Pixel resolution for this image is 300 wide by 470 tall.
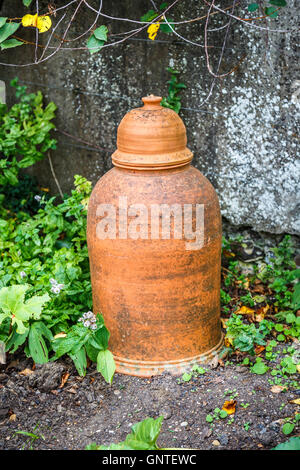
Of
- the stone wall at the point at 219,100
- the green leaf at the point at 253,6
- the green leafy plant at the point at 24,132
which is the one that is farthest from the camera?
the green leafy plant at the point at 24,132

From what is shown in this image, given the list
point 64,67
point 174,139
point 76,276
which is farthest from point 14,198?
point 174,139

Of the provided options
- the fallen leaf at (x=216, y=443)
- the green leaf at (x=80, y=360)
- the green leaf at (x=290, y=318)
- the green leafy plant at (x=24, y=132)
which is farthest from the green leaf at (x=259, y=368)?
the green leafy plant at (x=24, y=132)

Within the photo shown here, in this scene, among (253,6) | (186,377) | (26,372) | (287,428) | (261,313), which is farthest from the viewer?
(261,313)

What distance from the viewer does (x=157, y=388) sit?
2736mm

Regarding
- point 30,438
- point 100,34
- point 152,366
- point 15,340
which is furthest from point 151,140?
point 30,438

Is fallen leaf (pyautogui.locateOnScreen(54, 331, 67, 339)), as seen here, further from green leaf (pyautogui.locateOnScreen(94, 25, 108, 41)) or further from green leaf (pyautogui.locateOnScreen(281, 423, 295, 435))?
green leaf (pyautogui.locateOnScreen(94, 25, 108, 41))

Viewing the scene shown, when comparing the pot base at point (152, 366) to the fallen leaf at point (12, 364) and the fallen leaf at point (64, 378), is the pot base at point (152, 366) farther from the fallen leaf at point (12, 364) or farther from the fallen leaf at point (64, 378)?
the fallen leaf at point (12, 364)

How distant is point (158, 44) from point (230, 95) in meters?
0.60

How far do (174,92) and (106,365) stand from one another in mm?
1825

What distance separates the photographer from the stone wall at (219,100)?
3246 mm

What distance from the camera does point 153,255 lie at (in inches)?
104

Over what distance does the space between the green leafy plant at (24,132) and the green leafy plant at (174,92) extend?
955mm

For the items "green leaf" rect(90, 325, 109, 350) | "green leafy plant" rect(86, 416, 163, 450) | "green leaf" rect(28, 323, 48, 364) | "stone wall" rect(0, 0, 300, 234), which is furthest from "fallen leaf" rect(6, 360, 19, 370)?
"stone wall" rect(0, 0, 300, 234)

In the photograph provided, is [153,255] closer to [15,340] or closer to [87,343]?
[87,343]
